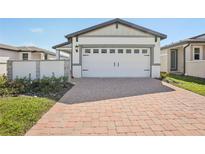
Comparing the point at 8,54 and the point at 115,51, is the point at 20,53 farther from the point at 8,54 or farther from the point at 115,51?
the point at 115,51

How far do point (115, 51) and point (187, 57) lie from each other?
735 cm

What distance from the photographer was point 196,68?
18.1 meters

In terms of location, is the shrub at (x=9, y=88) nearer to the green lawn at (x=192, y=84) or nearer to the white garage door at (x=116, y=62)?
the white garage door at (x=116, y=62)

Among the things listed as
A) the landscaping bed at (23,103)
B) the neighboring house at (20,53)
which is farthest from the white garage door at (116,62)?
the neighboring house at (20,53)

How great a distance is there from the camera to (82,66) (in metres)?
17.2

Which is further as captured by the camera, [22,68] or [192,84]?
[22,68]

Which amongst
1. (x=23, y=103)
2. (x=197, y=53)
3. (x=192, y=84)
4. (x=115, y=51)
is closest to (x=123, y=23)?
(x=115, y=51)

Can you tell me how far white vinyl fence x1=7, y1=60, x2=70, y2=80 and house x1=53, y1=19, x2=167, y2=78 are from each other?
3.60 m

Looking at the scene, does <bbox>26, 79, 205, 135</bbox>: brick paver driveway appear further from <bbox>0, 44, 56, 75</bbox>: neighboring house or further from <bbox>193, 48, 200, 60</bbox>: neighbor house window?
<bbox>0, 44, 56, 75</bbox>: neighboring house

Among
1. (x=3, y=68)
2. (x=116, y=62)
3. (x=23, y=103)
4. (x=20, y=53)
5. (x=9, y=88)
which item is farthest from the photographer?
(x=20, y=53)

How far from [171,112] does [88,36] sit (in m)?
11.7

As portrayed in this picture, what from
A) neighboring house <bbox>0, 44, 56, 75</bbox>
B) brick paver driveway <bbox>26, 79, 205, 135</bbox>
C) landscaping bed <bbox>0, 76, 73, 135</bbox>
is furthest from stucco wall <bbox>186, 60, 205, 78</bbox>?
neighboring house <bbox>0, 44, 56, 75</bbox>

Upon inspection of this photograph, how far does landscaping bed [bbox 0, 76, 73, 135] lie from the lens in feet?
17.2
